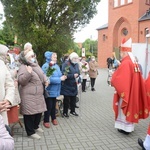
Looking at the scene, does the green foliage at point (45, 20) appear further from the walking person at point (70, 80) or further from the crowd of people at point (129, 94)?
the crowd of people at point (129, 94)

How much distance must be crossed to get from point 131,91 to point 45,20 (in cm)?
458

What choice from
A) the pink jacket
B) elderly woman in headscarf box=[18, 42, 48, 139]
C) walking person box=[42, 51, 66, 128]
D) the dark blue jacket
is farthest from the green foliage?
the pink jacket

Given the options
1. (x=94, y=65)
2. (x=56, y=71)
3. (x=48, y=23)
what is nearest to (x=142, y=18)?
(x=94, y=65)

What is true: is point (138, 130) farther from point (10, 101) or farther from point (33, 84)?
point (10, 101)

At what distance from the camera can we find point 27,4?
8.20 metres

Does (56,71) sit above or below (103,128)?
above

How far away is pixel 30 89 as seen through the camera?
5074 millimetres

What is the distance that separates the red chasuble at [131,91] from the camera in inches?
210

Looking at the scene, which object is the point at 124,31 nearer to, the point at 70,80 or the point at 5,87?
the point at 70,80

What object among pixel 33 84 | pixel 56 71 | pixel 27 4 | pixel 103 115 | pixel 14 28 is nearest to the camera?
pixel 33 84

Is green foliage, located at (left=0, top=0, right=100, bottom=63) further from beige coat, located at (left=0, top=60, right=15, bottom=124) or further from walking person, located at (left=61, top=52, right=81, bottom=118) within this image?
beige coat, located at (left=0, top=60, right=15, bottom=124)

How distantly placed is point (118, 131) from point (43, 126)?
72.7 inches

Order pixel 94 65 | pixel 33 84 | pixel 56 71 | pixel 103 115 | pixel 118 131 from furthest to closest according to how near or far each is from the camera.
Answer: pixel 94 65 → pixel 103 115 → pixel 56 71 → pixel 118 131 → pixel 33 84

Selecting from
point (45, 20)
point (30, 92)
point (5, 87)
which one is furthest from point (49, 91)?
point (45, 20)
